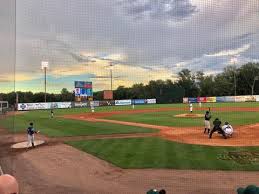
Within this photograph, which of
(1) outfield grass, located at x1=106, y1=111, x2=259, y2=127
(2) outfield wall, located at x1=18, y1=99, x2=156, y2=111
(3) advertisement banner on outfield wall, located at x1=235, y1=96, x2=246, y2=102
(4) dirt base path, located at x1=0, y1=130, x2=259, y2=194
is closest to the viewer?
(4) dirt base path, located at x1=0, y1=130, x2=259, y2=194

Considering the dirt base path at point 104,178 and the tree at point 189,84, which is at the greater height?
the tree at point 189,84

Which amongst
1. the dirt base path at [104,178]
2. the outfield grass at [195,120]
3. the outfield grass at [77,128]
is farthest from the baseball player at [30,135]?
the outfield grass at [195,120]

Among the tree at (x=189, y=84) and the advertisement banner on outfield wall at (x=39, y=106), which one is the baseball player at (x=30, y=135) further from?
the advertisement banner on outfield wall at (x=39, y=106)

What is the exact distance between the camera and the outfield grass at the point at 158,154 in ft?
36.1

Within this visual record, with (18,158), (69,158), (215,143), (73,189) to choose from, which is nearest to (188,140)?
(215,143)

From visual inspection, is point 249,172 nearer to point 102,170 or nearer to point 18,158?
point 102,170

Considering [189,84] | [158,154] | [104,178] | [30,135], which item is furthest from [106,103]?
[104,178]

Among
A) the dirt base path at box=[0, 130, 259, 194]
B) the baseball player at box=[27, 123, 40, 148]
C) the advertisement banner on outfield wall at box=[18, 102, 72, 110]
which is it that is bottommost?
the dirt base path at box=[0, 130, 259, 194]

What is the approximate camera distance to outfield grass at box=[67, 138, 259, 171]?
10992mm

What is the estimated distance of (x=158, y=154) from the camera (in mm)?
12828

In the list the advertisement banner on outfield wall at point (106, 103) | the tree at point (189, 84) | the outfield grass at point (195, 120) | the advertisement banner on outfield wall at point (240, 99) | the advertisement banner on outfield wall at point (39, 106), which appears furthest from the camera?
the advertisement banner on outfield wall at point (106, 103)

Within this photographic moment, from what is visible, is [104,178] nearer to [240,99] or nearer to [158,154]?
[158,154]

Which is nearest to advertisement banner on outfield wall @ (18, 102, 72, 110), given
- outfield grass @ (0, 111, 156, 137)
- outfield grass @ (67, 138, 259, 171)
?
outfield grass @ (0, 111, 156, 137)

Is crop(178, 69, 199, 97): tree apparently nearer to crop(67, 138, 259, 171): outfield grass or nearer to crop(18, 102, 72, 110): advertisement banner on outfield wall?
crop(67, 138, 259, 171): outfield grass
